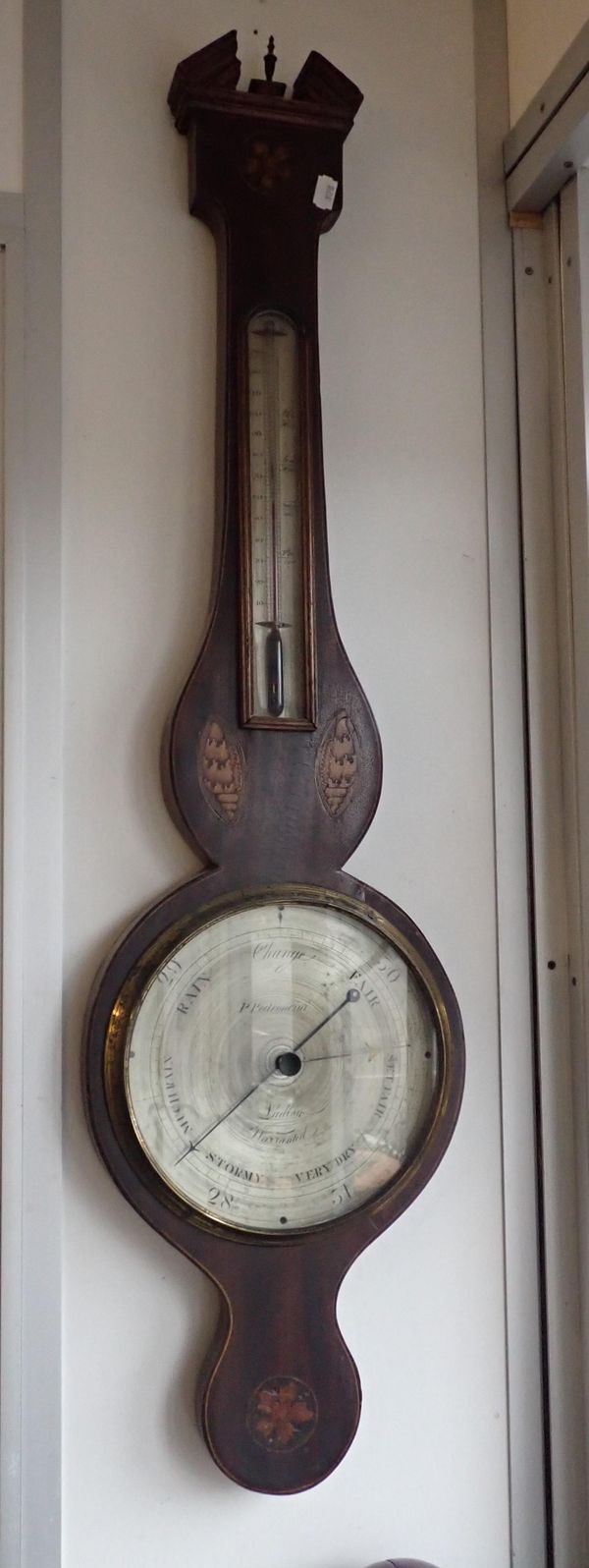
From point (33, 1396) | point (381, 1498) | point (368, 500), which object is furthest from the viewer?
point (368, 500)

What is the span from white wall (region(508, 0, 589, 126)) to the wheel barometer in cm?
22

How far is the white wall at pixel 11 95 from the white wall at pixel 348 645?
0.05m

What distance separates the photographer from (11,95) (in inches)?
58.8

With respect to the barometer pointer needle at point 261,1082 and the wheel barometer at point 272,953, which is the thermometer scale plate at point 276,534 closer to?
the wheel barometer at point 272,953

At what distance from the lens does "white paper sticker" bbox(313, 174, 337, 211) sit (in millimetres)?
1541

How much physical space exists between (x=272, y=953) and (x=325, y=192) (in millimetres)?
814

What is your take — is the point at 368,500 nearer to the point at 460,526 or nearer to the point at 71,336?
the point at 460,526

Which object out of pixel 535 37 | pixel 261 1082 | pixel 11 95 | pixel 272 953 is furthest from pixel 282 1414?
pixel 535 37

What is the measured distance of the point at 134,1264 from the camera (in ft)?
4.61

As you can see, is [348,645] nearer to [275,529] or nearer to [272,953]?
[275,529]

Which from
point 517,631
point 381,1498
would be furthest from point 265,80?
point 381,1498

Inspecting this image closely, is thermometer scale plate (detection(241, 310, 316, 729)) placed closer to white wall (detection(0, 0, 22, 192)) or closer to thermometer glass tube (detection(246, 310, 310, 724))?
thermometer glass tube (detection(246, 310, 310, 724))

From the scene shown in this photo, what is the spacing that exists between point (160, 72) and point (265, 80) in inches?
4.6

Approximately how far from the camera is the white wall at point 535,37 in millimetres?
1499
